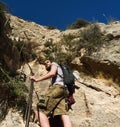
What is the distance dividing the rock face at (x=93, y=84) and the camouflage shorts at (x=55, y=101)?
170 cm

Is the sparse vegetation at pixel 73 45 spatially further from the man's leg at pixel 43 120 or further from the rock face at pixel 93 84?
the man's leg at pixel 43 120

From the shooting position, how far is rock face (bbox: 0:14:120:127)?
31.1 ft

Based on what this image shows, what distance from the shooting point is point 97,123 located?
9414 mm

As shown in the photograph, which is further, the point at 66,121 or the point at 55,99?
the point at 55,99

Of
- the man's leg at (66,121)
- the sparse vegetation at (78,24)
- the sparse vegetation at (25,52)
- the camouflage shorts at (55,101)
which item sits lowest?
the man's leg at (66,121)

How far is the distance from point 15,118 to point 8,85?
1.01 m

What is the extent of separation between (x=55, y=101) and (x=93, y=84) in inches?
161

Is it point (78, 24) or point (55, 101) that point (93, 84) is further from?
point (78, 24)

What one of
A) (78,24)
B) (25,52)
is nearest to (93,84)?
(25,52)

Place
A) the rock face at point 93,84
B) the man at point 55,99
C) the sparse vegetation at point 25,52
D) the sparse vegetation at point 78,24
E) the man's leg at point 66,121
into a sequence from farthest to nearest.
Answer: the sparse vegetation at point 78,24
the sparse vegetation at point 25,52
the rock face at point 93,84
the man at point 55,99
the man's leg at point 66,121

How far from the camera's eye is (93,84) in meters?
11.4

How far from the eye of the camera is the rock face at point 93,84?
947 cm

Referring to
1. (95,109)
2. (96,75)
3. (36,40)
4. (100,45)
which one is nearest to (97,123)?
(95,109)

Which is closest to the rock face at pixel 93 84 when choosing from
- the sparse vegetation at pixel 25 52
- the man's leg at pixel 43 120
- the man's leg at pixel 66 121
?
the sparse vegetation at pixel 25 52
